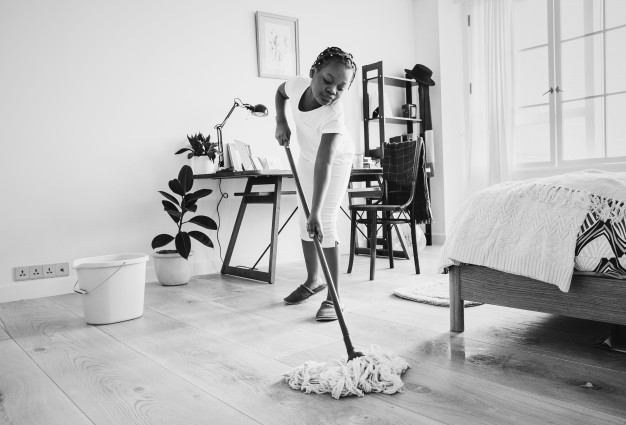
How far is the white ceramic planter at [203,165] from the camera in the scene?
3.53m

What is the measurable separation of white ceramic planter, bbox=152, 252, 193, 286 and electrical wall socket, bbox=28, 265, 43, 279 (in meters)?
0.64

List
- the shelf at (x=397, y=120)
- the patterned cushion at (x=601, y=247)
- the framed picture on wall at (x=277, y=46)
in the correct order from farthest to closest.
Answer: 1. the shelf at (x=397, y=120)
2. the framed picture on wall at (x=277, y=46)
3. the patterned cushion at (x=601, y=247)

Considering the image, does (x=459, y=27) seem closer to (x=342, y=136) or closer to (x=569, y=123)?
(x=569, y=123)

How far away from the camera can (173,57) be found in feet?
11.3

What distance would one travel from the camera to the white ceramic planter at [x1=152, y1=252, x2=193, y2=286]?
3148mm

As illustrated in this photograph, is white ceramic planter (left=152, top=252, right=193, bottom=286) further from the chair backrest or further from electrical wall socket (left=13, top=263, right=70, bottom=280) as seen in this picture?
the chair backrest

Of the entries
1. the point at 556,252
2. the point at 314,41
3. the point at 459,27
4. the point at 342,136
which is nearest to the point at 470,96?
the point at 459,27

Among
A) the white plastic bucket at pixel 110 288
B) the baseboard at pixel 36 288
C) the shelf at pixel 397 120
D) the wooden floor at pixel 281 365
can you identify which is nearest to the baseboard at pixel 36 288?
the baseboard at pixel 36 288

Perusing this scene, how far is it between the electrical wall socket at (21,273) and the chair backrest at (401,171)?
7.37 feet

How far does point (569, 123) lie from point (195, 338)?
11.7ft

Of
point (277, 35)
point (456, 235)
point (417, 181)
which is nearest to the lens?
point (456, 235)

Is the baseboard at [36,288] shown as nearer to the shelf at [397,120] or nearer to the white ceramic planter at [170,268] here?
the white ceramic planter at [170,268]

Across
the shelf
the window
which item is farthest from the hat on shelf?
the window

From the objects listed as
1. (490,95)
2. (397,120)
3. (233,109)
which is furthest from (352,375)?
(490,95)
